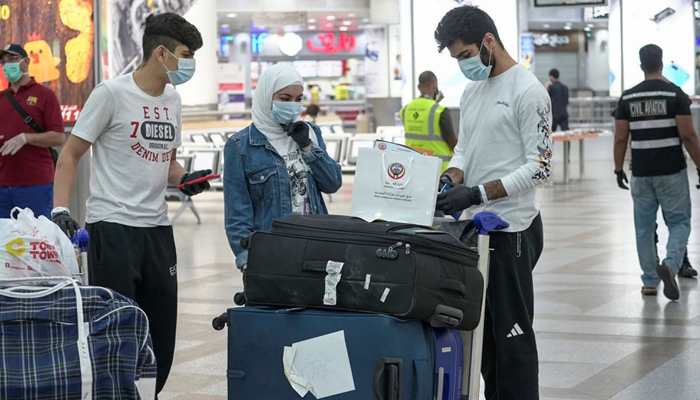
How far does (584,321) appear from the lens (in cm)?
727

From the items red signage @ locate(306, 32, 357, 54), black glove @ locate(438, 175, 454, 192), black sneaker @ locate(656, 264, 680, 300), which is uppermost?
red signage @ locate(306, 32, 357, 54)

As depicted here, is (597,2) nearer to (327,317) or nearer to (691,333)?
(691,333)

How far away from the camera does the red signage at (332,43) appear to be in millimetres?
42469

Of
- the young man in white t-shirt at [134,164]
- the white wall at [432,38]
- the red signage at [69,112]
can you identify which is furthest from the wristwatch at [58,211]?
the white wall at [432,38]

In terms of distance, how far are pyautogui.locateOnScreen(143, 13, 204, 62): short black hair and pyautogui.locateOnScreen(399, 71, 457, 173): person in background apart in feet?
21.5

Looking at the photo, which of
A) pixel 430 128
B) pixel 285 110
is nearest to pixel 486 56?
pixel 285 110

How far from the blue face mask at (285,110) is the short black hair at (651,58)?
4733mm

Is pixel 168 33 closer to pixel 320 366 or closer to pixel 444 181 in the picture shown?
pixel 444 181

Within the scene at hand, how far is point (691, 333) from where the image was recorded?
680cm

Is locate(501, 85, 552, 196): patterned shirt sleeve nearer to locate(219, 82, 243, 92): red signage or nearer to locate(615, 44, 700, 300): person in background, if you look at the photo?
locate(615, 44, 700, 300): person in background

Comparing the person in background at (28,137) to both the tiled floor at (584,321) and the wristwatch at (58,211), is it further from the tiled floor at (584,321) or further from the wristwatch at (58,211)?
the wristwatch at (58,211)

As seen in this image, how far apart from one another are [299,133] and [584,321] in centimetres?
375

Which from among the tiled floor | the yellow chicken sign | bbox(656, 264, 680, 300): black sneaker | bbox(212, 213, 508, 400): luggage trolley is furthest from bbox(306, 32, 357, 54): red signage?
bbox(212, 213, 508, 400): luggage trolley

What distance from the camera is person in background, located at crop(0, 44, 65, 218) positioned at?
736cm
